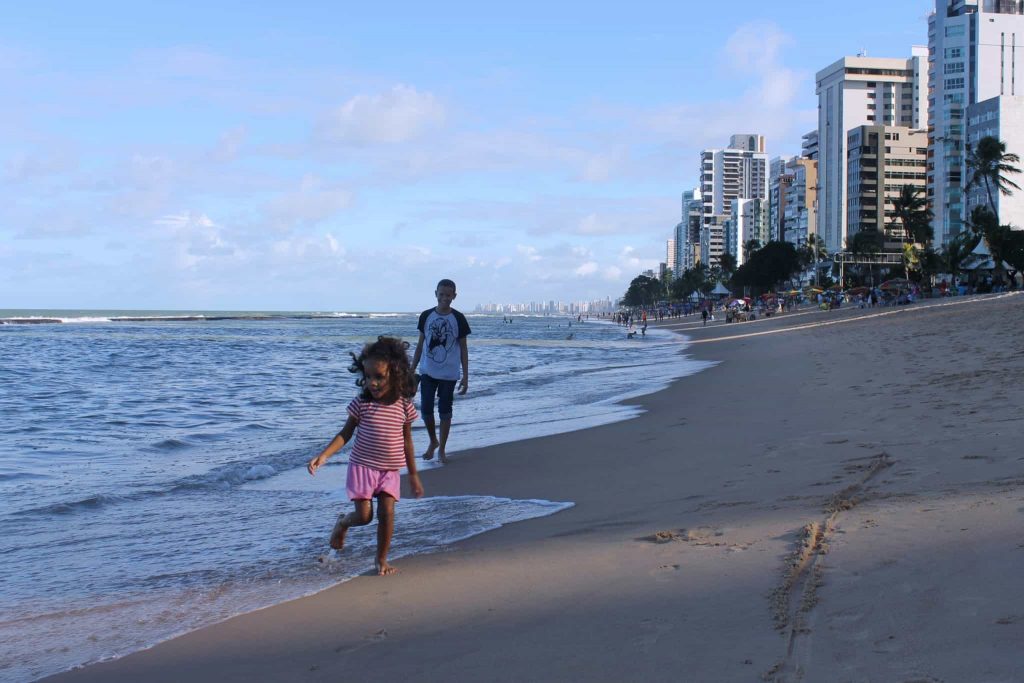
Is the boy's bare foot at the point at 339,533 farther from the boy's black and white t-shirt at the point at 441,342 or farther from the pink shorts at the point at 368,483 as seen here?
the boy's black and white t-shirt at the point at 441,342

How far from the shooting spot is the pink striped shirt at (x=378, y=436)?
15.3 ft

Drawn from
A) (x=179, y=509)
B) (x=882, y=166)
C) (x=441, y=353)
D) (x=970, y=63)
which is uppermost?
(x=970, y=63)

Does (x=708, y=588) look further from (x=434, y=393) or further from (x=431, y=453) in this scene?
(x=431, y=453)

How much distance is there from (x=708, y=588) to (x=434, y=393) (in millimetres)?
5016

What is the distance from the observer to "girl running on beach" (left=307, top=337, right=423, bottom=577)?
466 centimetres

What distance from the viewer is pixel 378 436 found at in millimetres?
4680

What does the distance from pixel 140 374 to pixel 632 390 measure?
45.6 ft

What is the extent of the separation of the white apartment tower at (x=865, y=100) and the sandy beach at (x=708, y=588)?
17050 centimetres

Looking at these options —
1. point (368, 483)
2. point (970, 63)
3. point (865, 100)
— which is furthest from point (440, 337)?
point (865, 100)

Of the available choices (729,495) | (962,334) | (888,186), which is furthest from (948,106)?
(729,495)

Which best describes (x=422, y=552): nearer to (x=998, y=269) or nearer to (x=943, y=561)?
(x=943, y=561)

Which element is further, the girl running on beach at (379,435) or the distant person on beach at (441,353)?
the distant person on beach at (441,353)

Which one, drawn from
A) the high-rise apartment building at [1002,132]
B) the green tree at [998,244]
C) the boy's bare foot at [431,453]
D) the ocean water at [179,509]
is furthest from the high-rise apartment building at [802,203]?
the boy's bare foot at [431,453]

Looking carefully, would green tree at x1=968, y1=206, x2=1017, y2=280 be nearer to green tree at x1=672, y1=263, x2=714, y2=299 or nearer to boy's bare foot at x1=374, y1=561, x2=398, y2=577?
boy's bare foot at x1=374, y1=561, x2=398, y2=577
